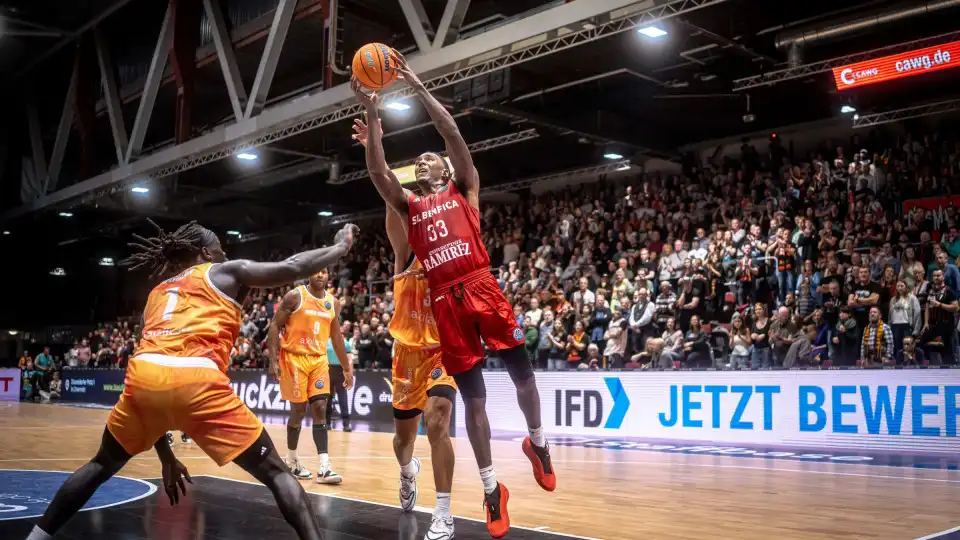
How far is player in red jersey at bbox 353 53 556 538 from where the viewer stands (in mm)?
4641

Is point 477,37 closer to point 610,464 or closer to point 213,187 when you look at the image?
point 610,464

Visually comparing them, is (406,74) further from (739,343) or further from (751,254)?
(751,254)

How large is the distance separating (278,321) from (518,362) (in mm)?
4106

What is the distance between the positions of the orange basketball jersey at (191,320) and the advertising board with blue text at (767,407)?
9.09m

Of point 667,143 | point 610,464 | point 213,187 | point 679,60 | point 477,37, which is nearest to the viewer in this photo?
point 610,464

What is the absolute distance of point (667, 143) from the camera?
20.4 meters

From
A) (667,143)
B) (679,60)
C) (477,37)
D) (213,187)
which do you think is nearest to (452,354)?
(477,37)

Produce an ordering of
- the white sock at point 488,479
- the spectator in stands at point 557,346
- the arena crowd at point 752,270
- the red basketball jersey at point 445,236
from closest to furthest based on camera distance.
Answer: the white sock at point 488,479, the red basketball jersey at point 445,236, the arena crowd at point 752,270, the spectator in stands at point 557,346

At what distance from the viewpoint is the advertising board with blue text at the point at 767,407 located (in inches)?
403

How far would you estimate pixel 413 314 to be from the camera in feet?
18.2

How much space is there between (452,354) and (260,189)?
75.1 feet

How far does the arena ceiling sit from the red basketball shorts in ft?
23.6

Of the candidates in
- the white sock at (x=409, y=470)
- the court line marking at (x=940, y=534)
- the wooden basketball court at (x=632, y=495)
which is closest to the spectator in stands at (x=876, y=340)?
the wooden basketball court at (x=632, y=495)

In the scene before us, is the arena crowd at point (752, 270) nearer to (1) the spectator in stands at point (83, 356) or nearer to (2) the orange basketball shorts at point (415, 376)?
(2) the orange basketball shorts at point (415, 376)
